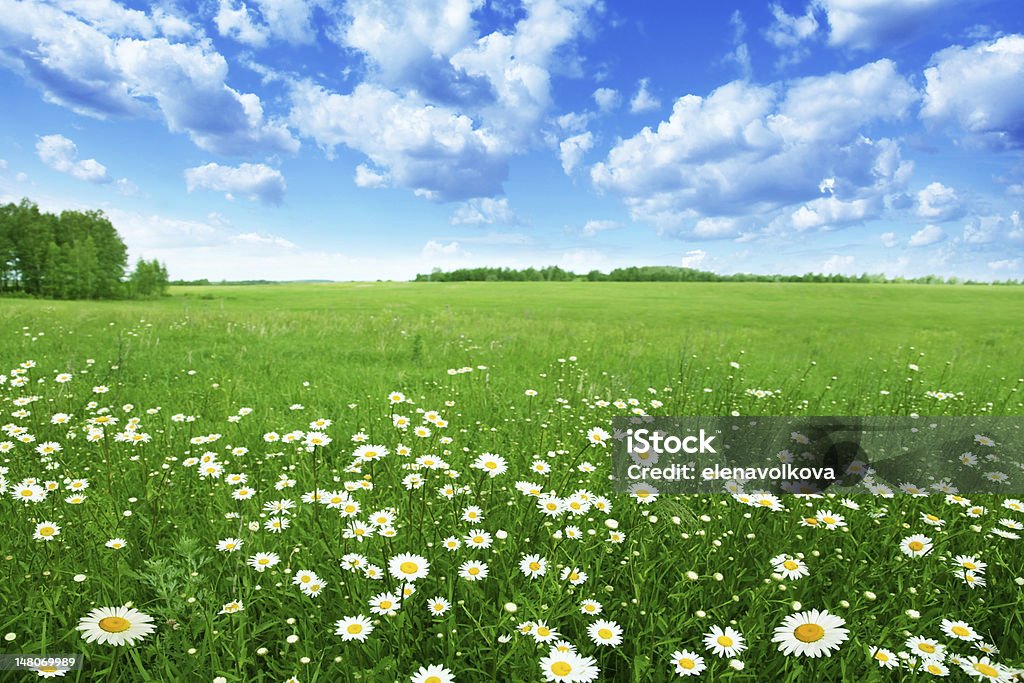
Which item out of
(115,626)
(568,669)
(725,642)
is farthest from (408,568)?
(725,642)

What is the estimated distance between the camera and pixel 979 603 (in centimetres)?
250

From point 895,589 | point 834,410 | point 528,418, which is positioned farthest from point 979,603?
point 834,410

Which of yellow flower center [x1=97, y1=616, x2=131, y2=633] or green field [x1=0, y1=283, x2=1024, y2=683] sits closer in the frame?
Answer: yellow flower center [x1=97, y1=616, x2=131, y2=633]

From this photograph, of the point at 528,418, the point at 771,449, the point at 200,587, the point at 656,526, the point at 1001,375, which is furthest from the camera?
the point at 1001,375

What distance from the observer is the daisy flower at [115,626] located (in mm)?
1763

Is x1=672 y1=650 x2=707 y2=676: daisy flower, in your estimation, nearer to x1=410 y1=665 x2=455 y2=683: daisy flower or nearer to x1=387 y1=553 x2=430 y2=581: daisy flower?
x1=410 y1=665 x2=455 y2=683: daisy flower

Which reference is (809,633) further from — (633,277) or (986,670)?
(633,277)

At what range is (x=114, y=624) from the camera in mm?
1849

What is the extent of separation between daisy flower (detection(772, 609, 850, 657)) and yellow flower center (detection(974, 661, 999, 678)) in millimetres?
615

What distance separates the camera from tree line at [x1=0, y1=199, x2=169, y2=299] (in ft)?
187

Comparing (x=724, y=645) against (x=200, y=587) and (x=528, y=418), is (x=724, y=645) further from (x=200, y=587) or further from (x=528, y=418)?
(x=528, y=418)

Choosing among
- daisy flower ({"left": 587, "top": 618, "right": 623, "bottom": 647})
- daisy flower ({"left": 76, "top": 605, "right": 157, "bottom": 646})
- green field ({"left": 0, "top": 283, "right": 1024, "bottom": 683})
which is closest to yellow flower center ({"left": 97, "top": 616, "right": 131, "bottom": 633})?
daisy flower ({"left": 76, "top": 605, "right": 157, "bottom": 646})

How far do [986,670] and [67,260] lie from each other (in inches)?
3041

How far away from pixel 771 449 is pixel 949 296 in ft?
168
